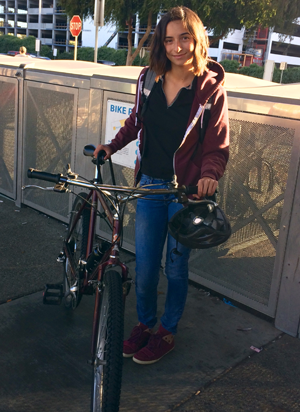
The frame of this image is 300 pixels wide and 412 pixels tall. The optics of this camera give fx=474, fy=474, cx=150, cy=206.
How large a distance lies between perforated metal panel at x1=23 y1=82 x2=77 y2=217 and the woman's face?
2495 millimetres

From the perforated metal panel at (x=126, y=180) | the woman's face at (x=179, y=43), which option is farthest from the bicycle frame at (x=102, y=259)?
the perforated metal panel at (x=126, y=180)

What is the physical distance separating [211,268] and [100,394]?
1.95 m

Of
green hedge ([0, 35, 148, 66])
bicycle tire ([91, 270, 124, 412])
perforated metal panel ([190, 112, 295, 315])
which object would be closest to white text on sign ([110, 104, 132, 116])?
perforated metal panel ([190, 112, 295, 315])

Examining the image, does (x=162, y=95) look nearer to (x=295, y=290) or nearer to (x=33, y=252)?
(x=295, y=290)

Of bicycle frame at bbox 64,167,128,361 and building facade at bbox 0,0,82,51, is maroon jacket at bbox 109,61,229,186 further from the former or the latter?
building facade at bbox 0,0,82,51

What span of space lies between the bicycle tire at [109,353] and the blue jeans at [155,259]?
593 mm

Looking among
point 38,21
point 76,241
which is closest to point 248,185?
point 76,241

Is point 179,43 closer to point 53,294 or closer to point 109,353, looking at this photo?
point 109,353

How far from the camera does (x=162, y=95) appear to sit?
275cm

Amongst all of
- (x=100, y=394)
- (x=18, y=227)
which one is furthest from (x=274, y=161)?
(x=18, y=227)

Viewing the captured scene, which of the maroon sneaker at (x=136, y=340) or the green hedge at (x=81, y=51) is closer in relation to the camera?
the maroon sneaker at (x=136, y=340)

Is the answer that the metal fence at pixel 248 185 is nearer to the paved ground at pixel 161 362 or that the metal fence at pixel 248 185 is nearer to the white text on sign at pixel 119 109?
the white text on sign at pixel 119 109

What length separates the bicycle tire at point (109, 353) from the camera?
214 cm

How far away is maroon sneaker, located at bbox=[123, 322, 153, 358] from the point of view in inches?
121
